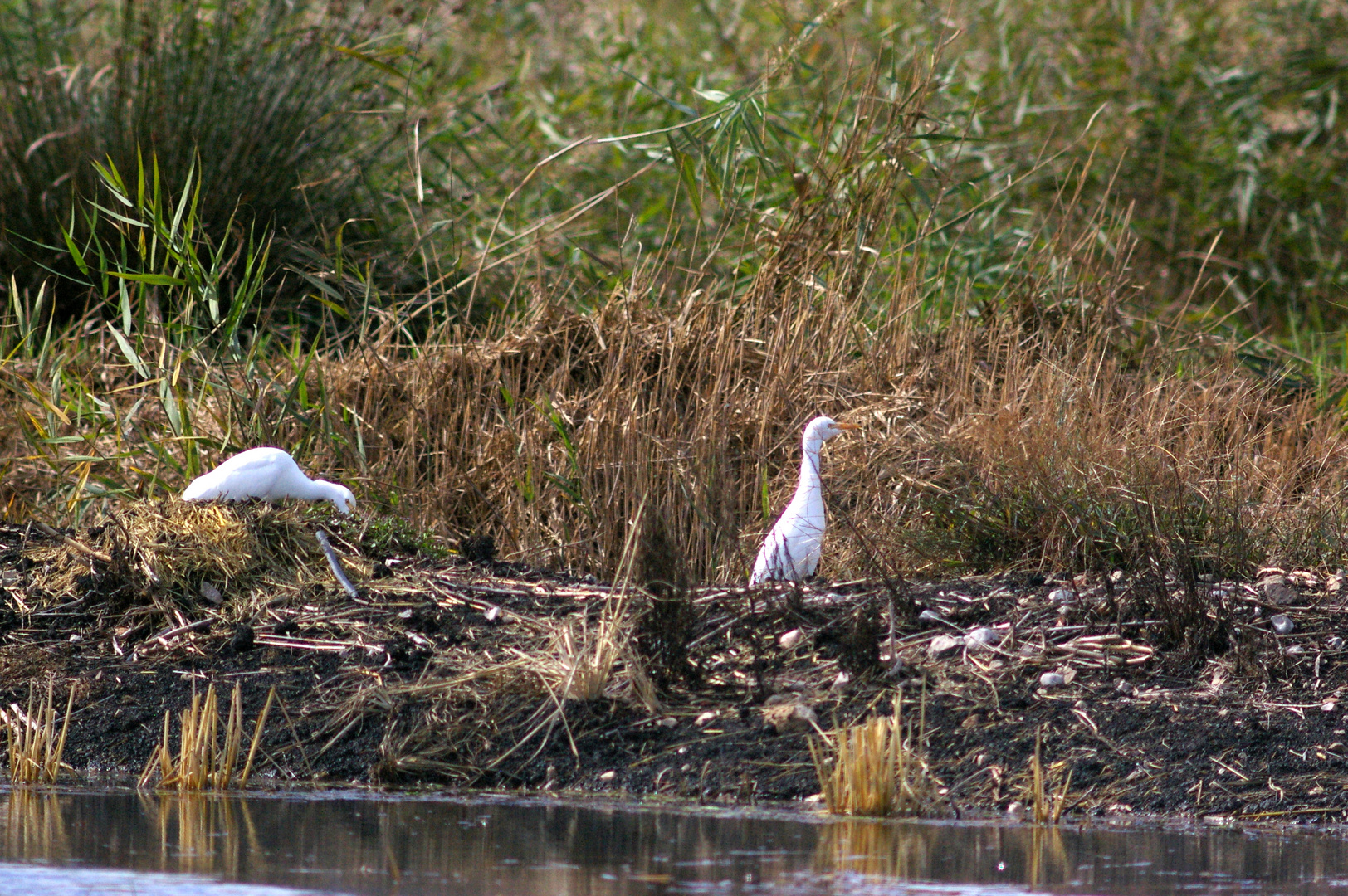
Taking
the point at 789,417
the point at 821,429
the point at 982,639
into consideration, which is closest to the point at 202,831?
the point at 982,639

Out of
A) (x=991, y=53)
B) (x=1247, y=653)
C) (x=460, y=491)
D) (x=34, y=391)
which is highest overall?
(x=991, y=53)

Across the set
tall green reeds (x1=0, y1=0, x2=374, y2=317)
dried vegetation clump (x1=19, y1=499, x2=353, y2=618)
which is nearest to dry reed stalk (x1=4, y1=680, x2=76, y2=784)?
dried vegetation clump (x1=19, y1=499, x2=353, y2=618)

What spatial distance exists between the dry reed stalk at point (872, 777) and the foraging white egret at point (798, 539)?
4.86 feet

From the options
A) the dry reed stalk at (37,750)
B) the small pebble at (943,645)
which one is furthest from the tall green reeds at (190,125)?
the small pebble at (943,645)

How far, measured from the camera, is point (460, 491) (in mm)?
7180

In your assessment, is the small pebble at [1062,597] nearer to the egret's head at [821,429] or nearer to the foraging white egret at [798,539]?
the foraging white egret at [798,539]

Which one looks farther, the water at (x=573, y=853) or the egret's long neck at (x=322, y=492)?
the egret's long neck at (x=322, y=492)

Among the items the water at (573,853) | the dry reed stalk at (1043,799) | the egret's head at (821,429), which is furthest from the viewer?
the egret's head at (821,429)

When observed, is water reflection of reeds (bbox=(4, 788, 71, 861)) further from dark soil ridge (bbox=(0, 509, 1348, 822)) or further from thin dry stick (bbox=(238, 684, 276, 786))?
thin dry stick (bbox=(238, 684, 276, 786))

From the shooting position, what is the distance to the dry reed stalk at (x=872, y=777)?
13.6 ft

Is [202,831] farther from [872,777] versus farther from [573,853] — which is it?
[872,777]

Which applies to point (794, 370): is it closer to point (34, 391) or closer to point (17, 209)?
point (34, 391)

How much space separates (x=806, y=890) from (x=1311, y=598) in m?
2.86

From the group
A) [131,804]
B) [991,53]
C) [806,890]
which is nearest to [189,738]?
[131,804]
